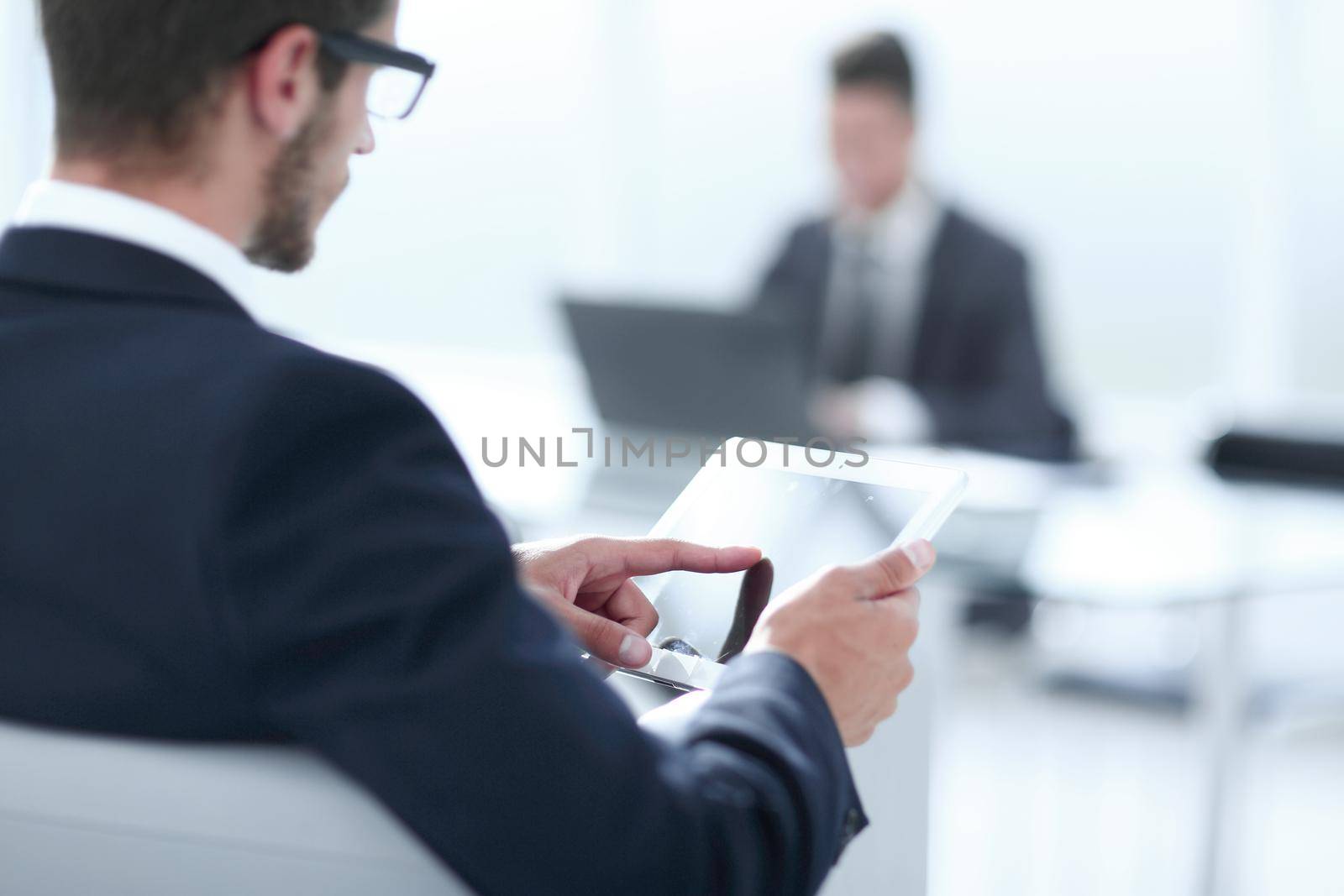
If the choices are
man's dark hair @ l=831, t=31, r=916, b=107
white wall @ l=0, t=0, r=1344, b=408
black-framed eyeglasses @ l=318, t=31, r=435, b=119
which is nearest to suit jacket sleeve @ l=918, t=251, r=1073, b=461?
white wall @ l=0, t=0, r=1344, b=408

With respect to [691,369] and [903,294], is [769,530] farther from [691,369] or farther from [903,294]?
[903,294]

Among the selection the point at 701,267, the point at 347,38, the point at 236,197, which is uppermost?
the point at 347,38

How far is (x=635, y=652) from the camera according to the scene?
1.05m

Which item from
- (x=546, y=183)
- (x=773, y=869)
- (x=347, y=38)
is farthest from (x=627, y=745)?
(x=546, y=183)

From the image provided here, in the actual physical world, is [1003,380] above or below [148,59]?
below

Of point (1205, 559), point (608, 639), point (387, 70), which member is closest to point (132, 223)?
point (387, 70)

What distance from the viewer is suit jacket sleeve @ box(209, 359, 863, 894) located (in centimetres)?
71

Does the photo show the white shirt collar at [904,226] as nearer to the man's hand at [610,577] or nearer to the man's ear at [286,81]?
the man's hand at [610,577]

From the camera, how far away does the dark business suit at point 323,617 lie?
2.34 ft

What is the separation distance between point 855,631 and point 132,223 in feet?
1.74

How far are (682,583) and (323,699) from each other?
433 mm

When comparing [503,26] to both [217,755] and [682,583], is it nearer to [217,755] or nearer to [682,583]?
[682,583]

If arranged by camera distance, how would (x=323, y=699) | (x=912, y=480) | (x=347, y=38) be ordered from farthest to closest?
(x=912, y=480) → (x=347, y=38) → (x=323, y=699)

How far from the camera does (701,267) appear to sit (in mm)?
4594
